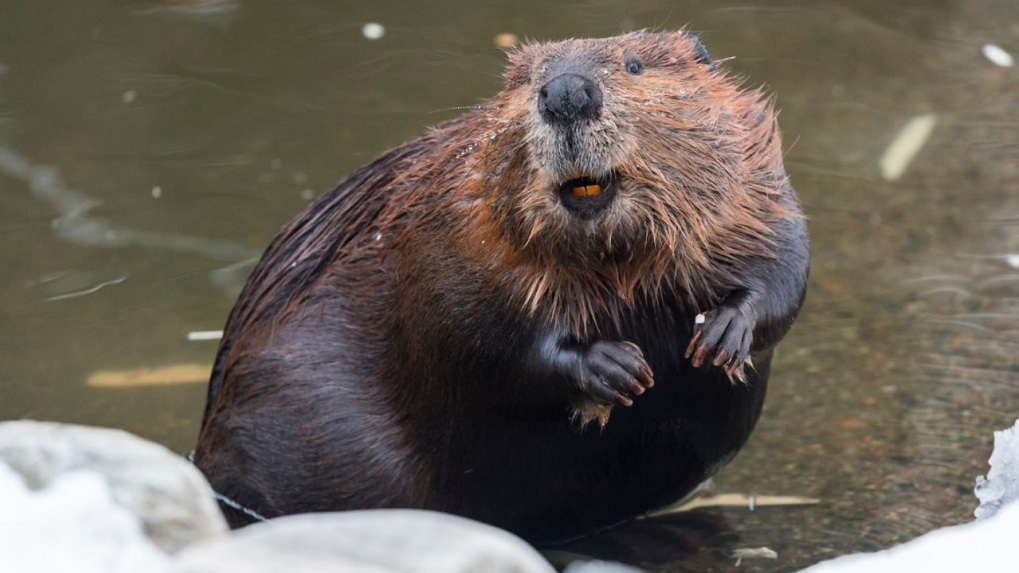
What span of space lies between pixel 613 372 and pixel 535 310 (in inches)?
11.0

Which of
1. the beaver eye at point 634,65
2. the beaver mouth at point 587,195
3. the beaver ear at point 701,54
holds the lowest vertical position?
the beaver mouth at point 587,195

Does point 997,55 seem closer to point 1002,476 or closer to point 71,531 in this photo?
point 1002,476

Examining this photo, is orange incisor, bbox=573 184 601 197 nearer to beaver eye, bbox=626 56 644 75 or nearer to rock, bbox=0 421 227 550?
beaver eye, bbox=626 56 644 75

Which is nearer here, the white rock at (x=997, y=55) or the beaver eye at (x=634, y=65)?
the beaver eye at (x=634, y=65)

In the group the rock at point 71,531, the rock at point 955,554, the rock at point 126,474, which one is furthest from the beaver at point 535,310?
the rock at point 71,531

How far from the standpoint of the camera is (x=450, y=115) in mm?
6113

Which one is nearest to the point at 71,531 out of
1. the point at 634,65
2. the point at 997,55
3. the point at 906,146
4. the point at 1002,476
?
the point at 634,65

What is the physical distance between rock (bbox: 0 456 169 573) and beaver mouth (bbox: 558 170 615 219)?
1127 mm

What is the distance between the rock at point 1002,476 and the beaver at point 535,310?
0.55 metres

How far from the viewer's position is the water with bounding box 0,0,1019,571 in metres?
4.41

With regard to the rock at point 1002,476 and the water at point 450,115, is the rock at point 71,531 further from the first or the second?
the water at point 450,115

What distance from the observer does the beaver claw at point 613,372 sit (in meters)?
3.36

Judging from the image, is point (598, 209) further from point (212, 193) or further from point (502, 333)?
point (212, 193)

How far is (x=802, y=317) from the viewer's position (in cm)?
500
